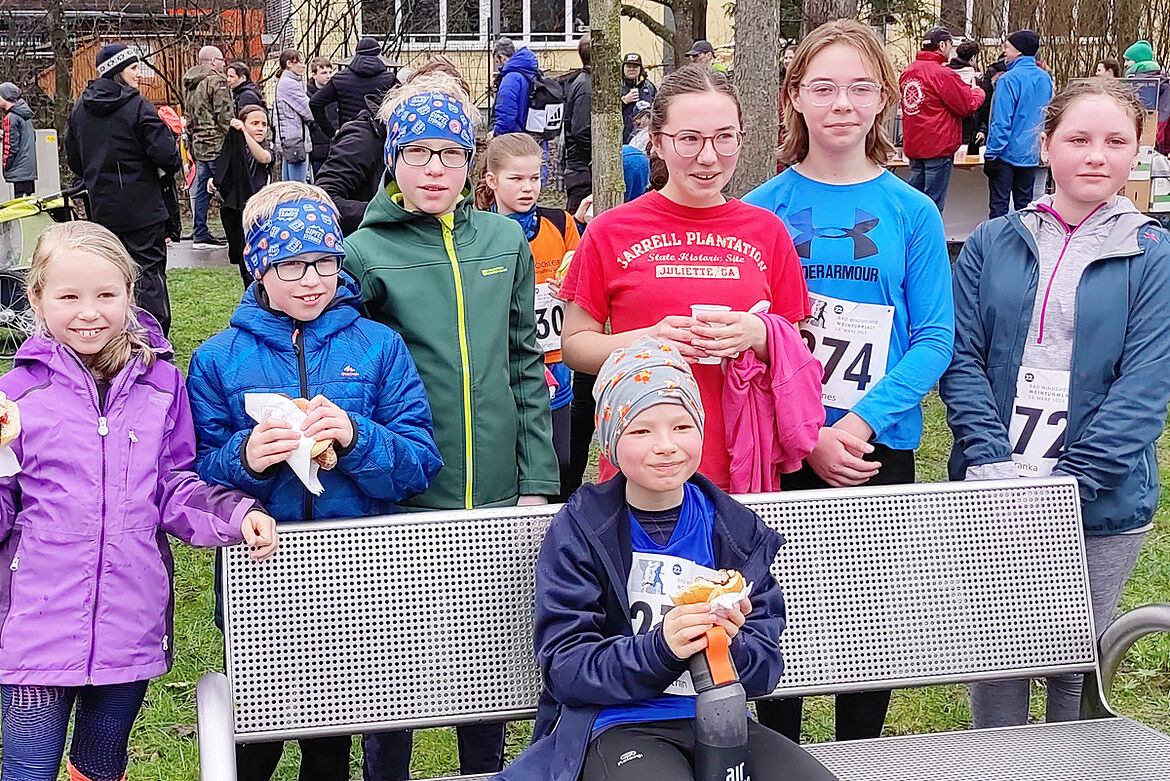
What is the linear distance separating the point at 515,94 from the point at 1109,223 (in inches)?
355

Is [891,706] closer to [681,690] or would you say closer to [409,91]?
[681,690]

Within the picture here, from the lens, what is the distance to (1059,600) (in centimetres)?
326

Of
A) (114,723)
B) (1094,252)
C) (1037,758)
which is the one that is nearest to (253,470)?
(114,723)

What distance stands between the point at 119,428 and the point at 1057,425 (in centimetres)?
232

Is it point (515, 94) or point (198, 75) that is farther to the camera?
point (198, 75)

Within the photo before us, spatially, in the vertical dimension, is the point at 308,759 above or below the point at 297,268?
below

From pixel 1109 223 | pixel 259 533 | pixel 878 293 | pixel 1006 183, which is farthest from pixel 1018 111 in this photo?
pixel 259 533

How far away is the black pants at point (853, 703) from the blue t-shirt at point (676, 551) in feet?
2.15

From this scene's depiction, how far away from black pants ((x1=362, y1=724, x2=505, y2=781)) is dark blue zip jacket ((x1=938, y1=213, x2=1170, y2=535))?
1483 mm

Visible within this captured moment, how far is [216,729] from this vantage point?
8.27 ft

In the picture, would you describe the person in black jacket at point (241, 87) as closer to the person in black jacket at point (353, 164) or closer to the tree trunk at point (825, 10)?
the tree trunk at point (825, 10)

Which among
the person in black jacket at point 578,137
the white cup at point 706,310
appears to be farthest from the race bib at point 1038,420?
the person in black jacket at point 578,137

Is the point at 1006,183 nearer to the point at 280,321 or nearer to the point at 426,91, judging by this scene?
the point at 426,91

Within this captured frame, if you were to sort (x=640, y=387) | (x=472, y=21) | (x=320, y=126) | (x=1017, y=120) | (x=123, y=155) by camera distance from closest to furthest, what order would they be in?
(x=640, y=387), (x=123, y=155), (x=320, y=126), (x=1017, y=120), (x=472, y=21)
